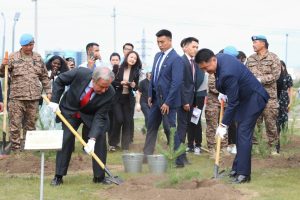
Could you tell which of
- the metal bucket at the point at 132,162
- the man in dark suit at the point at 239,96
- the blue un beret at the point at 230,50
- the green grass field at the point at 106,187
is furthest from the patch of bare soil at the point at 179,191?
the blue un beret at the point at 230,50

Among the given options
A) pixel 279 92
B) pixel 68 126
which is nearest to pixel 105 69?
pixel 68 126

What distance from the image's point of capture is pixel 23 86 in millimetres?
10133

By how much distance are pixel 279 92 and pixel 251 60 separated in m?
1.42

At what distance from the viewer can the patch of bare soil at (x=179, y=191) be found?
6656mm

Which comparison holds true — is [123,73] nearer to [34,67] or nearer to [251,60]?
[34,67]

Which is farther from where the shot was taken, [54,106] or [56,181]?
[56,181]

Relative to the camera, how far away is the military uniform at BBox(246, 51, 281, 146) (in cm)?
980

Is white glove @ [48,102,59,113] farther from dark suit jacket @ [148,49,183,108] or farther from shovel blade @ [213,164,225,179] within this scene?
shovel blade @ [213,164,225,179]

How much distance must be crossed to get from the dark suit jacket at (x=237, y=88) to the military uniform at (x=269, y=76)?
197 centimetres

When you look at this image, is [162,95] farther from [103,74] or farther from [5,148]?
[5,148]

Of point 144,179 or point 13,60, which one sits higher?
point 13,60

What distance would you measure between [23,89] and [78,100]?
279 centimetres

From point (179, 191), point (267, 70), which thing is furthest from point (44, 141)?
point (267, 70)

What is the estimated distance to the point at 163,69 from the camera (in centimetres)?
904
